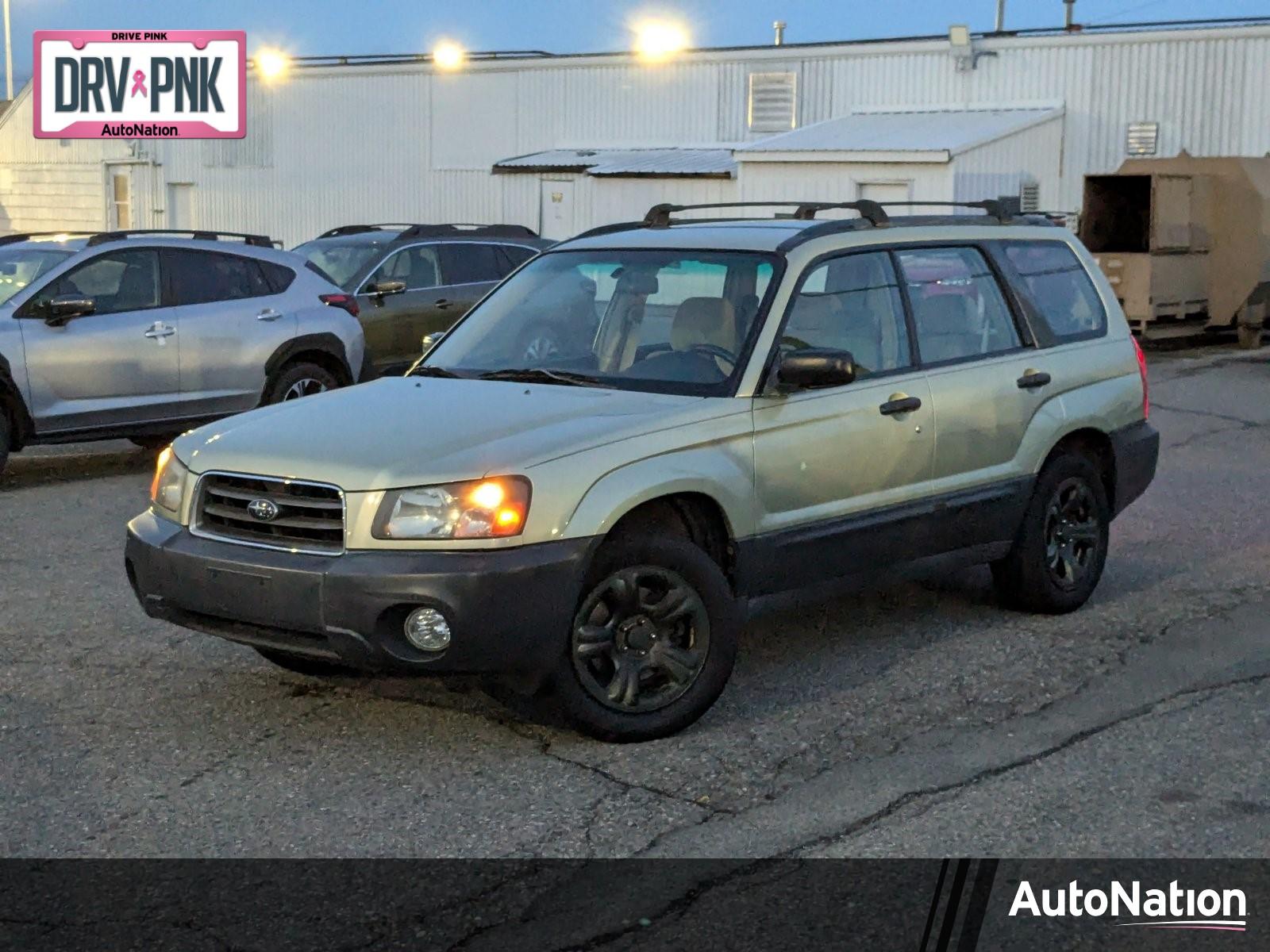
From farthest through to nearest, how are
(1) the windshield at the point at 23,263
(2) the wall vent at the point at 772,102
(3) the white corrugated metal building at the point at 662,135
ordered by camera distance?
(2) the wall vent at the point at 772,102 < (3) the white corrugated metal building at the point at 662,135 < (1) the windshield at the point at 23,263

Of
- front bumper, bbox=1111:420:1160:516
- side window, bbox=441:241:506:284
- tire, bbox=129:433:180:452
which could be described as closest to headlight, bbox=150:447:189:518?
front bumper, bbox=1111:420:1160:516

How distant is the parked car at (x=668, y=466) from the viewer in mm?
5445

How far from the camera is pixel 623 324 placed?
6.73 meters

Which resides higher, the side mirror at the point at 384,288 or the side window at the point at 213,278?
the side window at the point at 213,278

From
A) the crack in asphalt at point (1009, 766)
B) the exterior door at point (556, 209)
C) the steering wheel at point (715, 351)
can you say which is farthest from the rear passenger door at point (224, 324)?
the exterior door at point (556, 209)

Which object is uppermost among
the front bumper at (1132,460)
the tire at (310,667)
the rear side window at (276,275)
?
the rear side window at (276,275)

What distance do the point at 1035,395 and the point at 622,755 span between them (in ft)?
8.96

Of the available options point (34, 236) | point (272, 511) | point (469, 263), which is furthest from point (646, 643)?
point (469, 263)

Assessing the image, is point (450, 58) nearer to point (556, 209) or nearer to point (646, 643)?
point (556, 209)

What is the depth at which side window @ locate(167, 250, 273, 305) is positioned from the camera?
40.0 feet

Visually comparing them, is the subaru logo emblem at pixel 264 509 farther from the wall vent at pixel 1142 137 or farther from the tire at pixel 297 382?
the wall vent at pixel 1142 137

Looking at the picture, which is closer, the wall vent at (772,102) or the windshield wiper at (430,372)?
the windshield wiper at (430,372)

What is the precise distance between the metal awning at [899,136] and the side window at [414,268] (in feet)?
37.5

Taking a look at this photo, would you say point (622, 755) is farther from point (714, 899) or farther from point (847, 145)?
point (847, 145)
